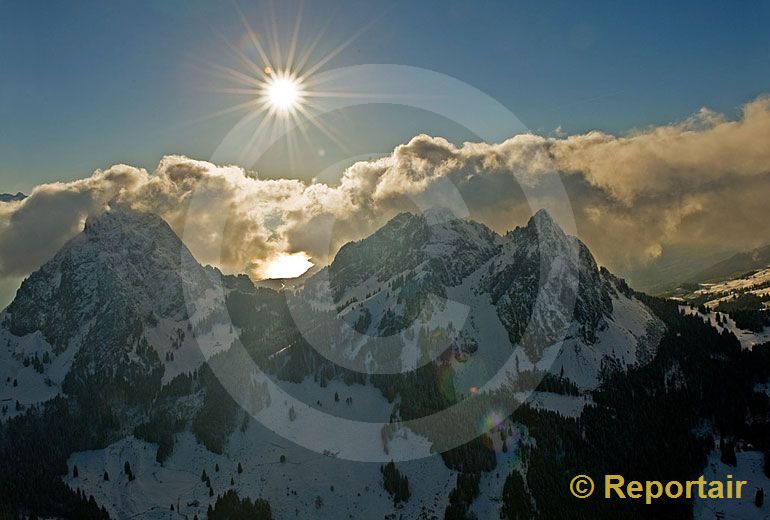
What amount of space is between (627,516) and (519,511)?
36.6 m

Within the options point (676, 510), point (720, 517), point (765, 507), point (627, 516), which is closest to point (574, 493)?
point (627, 516)

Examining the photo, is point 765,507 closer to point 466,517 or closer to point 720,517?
point 720,517

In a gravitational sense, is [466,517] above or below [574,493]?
below

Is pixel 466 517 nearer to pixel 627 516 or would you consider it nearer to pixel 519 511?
pixel 519 511

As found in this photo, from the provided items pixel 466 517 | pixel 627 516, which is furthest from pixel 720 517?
pixel 466 517

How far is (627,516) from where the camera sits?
196 metres

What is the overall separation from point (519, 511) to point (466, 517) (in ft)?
59.8

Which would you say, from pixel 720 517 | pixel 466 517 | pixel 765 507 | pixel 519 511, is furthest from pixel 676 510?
pixel 466 517

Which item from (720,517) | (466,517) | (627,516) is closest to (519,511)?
(466,517)

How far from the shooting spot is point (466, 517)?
200 meters

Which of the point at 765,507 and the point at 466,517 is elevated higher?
the point at 765,507

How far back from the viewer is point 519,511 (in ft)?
640

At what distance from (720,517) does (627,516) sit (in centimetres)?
3212

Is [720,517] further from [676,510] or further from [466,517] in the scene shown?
[466,517]
